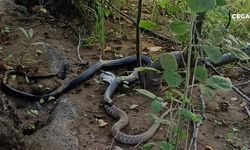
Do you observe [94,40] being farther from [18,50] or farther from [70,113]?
[70,113]

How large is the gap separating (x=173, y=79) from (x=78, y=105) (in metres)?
1.45

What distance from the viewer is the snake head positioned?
365 cm

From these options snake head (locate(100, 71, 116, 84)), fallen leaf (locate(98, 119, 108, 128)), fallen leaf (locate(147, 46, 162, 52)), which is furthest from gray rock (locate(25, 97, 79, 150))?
fallen leaf (locate(147, 46, 162, 52))

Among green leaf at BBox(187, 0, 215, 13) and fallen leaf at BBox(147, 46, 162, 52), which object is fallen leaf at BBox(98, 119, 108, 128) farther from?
green leaf at BBox(187, 0, 215, 13)

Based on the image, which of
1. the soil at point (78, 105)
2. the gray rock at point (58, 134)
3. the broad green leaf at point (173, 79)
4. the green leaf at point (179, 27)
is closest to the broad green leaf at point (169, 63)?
the broad green leaf at point (173, 79)

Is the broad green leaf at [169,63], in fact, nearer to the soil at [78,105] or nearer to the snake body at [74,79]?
the soil at [78,105]

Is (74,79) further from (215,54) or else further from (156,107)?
(215,54)

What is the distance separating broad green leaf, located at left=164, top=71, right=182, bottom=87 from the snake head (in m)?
1.69

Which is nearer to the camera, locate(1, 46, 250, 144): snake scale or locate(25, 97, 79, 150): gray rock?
locate(25, 97, 79, 150): gray rock

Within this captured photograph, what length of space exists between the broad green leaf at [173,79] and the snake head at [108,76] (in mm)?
1685

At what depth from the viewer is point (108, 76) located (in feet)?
12.2

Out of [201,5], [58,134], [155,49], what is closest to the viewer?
[201,5]

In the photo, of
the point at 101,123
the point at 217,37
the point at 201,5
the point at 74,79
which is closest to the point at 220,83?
the point at 217,37

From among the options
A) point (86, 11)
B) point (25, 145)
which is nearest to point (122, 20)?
point (86, 11)
